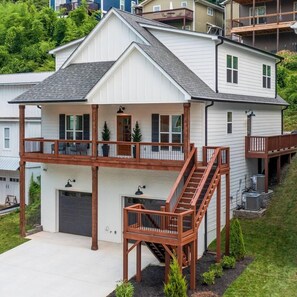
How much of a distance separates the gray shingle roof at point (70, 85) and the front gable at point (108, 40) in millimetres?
390

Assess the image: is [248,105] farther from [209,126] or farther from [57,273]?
[57,273]

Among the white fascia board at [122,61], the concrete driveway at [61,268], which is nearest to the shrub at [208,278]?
the concrete driveway at [61,268]

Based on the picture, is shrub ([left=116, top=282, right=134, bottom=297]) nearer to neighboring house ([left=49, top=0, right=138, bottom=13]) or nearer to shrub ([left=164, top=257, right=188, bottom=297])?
shrub ([left=164, top=257, right=188, bottom=297])

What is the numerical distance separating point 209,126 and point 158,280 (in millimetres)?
6722

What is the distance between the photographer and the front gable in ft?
68.2

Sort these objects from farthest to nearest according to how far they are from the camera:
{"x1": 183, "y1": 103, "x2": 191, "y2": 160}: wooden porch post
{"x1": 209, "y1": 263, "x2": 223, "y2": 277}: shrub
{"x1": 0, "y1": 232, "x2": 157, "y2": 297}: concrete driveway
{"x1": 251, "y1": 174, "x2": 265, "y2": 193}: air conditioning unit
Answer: {"x1": 251, "y1": 174, "x2": 265, "y2": 193}: air conditioning unit
{"x1": 183, "y1": 103, "x2": 191, "y2": 160}: wooden porch post
{"x1": 209, "y1": 263, "x2": 223, "y2": 277}: shrub
{"x1": 0, "y1": 232, "x2": 157, "y2": 297}: concrete driveway

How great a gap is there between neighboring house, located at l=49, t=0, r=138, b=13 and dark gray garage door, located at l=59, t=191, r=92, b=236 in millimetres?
33091

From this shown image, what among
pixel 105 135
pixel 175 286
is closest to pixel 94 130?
pixel 105 135

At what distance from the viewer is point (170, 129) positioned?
19672 mm

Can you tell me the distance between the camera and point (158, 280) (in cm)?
1584

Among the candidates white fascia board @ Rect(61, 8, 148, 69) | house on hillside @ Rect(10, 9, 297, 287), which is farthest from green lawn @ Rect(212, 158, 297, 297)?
white fascia board @ Rect(61, 8, 148, 69)

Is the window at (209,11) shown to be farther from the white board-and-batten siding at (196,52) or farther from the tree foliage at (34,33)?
the white board-and-batten siding at (196,52)

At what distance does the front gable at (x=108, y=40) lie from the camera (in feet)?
68.2

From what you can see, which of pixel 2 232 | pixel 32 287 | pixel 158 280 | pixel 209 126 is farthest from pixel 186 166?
pixel 2 232
